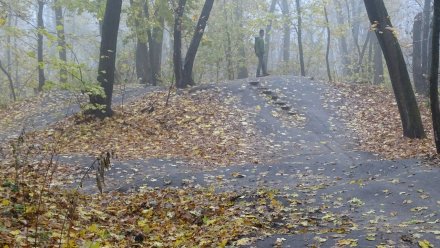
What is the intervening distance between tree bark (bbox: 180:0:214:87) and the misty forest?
62 mm

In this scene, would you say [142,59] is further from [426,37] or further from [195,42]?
[426,37]

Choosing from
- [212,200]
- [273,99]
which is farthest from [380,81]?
[212,200]

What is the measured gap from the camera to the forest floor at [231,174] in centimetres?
561

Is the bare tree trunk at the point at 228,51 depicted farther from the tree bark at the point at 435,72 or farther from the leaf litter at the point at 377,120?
the tree bark at the point at 435,72

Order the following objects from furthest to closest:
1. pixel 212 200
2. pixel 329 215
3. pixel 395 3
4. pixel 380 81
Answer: pixel 395 3
pixel 380 81
pixel 212 200
pixel 329 215

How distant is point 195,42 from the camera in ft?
58.8

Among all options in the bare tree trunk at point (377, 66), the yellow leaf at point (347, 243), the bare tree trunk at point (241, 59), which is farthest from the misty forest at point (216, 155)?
the bare tree trunk at point (377, 66)


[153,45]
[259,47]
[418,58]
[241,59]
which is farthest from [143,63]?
[418,58]

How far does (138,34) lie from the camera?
19922 millimetres

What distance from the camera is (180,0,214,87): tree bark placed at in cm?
1762

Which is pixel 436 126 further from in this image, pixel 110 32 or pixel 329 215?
pixel 110 32

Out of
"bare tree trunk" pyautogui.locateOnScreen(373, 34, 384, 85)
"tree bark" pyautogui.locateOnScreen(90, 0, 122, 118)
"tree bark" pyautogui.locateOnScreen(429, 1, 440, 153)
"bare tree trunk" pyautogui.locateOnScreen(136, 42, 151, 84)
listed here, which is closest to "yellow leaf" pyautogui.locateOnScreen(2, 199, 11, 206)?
"tree bark" pyautogui.locateOnScreen(429, 1, 440, 153)

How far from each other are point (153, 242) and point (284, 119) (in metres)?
9.99

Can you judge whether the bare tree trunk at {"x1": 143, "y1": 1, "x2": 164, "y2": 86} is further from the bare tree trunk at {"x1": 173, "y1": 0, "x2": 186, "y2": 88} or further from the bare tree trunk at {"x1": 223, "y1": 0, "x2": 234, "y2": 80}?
the bare tree trunk at {"x1": 223, "y1": 0, "x2": 234, "y2": 80}
